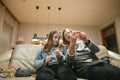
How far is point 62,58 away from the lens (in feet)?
4.24

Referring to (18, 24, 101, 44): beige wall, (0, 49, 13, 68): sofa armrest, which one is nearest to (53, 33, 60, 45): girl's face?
(0, 49, 13, 68): sofa armrest

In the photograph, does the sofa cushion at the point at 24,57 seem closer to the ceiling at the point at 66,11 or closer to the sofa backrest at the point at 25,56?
the sofa backrest at the point at 25,56

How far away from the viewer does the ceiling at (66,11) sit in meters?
3.46

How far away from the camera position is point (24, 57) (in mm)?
1625

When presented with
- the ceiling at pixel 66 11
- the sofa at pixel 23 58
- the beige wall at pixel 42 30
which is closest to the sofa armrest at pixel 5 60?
the sofa at pixel 23 58

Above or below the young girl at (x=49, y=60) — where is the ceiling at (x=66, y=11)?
above

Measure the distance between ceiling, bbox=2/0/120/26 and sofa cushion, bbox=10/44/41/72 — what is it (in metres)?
2.06

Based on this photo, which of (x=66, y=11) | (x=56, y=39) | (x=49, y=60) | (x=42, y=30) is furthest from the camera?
(x=42, y=30)

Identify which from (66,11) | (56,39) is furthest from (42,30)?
(56,39)

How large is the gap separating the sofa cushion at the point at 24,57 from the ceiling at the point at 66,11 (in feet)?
6.77

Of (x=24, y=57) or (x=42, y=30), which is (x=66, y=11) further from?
(x=24, y=57)

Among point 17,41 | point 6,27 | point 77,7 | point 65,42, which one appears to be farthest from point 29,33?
point 65,42

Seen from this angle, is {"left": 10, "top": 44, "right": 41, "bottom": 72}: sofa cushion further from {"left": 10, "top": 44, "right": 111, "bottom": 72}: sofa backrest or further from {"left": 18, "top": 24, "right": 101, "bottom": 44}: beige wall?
{"left": 18, "top": 24, "right": 101, "bottom": 44}: beige wall

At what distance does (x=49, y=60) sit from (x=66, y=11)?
295cm
